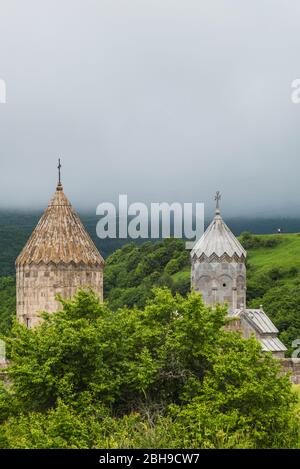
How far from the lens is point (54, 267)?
4062cm

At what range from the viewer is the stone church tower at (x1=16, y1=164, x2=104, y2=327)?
40.4 metres

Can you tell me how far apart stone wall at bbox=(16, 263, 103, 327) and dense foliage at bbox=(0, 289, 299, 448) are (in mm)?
7847

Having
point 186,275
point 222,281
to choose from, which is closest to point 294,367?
point 222,281

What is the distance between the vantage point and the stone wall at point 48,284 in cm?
4025

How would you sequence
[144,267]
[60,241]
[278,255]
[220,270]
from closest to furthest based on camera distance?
[60,241] → [220,270] → [144,267] → [278,255]

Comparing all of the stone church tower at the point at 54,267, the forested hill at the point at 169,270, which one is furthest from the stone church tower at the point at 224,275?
the forested hill at the point at 169,270

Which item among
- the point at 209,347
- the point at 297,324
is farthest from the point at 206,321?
the point at 297,324

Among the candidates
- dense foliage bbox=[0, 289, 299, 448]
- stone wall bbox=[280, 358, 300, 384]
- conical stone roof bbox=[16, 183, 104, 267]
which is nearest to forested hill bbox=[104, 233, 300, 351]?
stone wall bbox=[280, 358, 300, 384]

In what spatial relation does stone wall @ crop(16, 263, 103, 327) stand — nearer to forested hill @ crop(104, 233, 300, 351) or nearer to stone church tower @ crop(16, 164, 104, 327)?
stone church tower @ crop(16, 164, 104, 327)

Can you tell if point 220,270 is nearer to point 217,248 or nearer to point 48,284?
point 217,248

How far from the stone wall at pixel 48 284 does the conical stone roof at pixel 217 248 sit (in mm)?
16535

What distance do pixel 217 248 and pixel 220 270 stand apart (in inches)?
36.6
